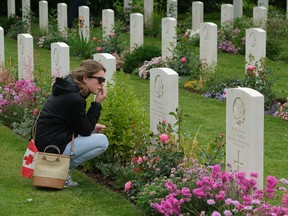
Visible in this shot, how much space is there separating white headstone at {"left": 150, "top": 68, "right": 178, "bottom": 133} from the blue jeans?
0.66 metres

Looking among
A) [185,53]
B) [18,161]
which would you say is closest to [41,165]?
[18,161]

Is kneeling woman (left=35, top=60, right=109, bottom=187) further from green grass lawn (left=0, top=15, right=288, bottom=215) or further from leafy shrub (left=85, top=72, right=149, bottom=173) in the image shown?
leafy shrub (left=85, top=72, right=149, bottom=173)

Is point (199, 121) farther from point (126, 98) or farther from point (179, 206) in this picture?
point (179, 206)

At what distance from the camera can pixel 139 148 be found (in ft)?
30.7

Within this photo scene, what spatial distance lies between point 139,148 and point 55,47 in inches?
127

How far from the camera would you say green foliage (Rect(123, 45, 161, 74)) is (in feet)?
60.3

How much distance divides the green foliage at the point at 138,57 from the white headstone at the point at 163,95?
8657 mm

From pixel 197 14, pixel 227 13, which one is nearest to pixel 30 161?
pixel 227 13

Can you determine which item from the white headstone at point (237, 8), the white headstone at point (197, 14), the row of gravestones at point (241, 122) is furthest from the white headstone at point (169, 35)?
the white headstone at point (237, 8)

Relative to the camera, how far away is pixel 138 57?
1838 cm

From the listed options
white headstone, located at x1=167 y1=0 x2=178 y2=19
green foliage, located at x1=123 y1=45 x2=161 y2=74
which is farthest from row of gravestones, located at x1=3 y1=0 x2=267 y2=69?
white headstone, located at x1=167 y1=0 x2=178 y2=19

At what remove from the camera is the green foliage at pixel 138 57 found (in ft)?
60.3

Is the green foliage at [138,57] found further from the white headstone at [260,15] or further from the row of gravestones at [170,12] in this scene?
the row of gravestones at [170,12]

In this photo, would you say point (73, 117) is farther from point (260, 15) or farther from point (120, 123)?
point (260, 15)
